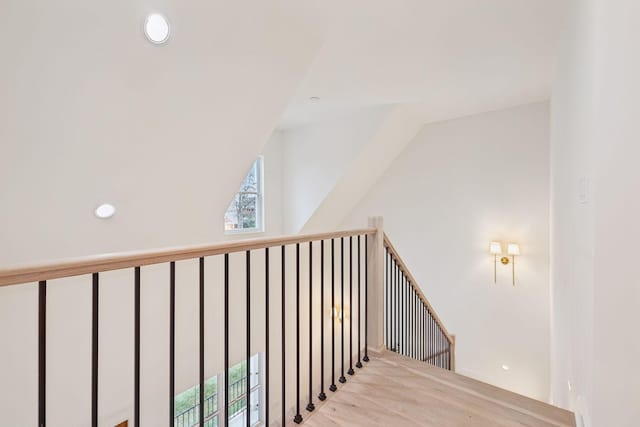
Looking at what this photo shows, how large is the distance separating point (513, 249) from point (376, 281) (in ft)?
9.46

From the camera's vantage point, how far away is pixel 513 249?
4266 mm

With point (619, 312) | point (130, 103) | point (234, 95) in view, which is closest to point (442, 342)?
point (619, 312)

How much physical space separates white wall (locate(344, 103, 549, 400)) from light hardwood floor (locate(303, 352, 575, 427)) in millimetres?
2944

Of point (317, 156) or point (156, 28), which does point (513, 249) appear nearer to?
point (317, 156)

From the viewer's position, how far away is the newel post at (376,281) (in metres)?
2.33

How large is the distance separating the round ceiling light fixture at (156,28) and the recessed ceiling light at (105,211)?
1213 millimetres

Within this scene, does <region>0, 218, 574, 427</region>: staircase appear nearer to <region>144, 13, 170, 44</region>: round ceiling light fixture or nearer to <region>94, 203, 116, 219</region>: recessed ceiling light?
<region>94, 203, 116, 219</region>: recessed ceiling light

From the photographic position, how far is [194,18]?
1927 mm

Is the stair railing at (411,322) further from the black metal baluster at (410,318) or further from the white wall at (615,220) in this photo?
the white wall at (615,220)

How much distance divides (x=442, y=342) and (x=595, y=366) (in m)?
3.27

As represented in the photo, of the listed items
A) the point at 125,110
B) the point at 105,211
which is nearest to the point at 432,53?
the point at 125,110

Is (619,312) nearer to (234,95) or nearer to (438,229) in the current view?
(234,95)

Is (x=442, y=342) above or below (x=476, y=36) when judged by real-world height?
below

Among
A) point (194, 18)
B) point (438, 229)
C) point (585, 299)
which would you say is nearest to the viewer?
point (585, 299)
